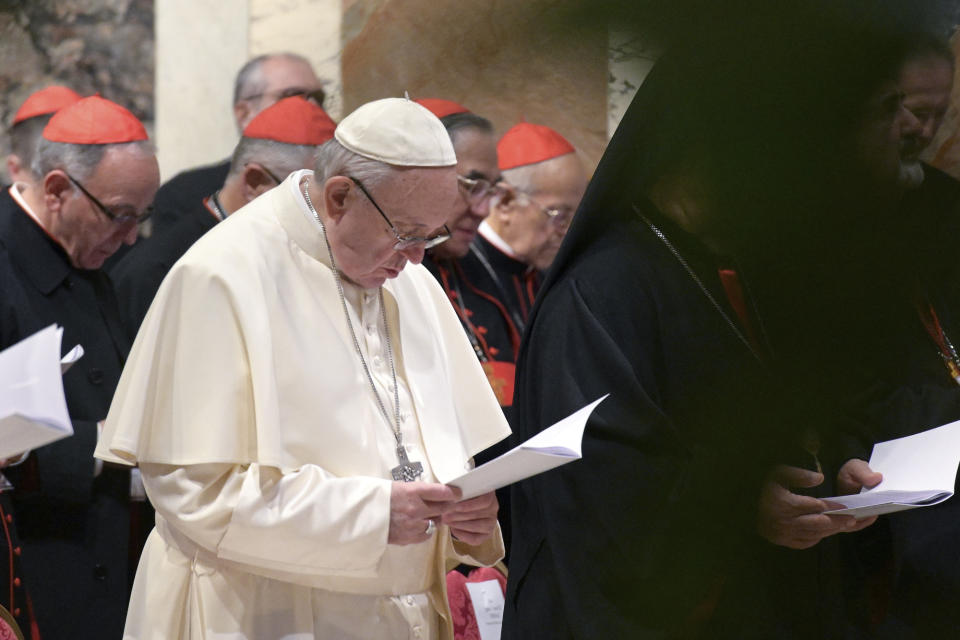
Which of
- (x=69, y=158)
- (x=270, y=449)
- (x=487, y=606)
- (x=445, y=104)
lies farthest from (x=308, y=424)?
(x=445, y=104)

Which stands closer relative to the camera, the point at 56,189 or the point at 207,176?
the point at 56,189

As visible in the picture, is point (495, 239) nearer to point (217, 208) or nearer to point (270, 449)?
point (217, 208)

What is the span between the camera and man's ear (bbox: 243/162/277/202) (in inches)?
171

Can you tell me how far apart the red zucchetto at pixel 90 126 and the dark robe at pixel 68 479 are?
0.95ft

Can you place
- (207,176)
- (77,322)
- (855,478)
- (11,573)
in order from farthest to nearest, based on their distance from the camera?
(207,176)
(77,322)
(11,573)
(855,478)

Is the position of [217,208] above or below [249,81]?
below

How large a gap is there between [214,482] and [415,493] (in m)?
0.42

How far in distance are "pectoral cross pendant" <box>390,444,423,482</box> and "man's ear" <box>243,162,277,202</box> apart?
5.94 feet

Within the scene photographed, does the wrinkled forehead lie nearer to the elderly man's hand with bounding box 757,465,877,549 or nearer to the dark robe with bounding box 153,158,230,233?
the elderly man's hand with bounding box 757,465,877,549

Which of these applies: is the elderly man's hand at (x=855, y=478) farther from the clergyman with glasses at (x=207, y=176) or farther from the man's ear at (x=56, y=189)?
the clergyman with glasses at (x=207, y=176)

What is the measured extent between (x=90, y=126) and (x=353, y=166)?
164 centimetres

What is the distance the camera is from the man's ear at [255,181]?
4348 mm

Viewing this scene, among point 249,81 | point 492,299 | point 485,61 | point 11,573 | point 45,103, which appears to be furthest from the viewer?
point 249,81

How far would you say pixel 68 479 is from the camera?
11.7ft
